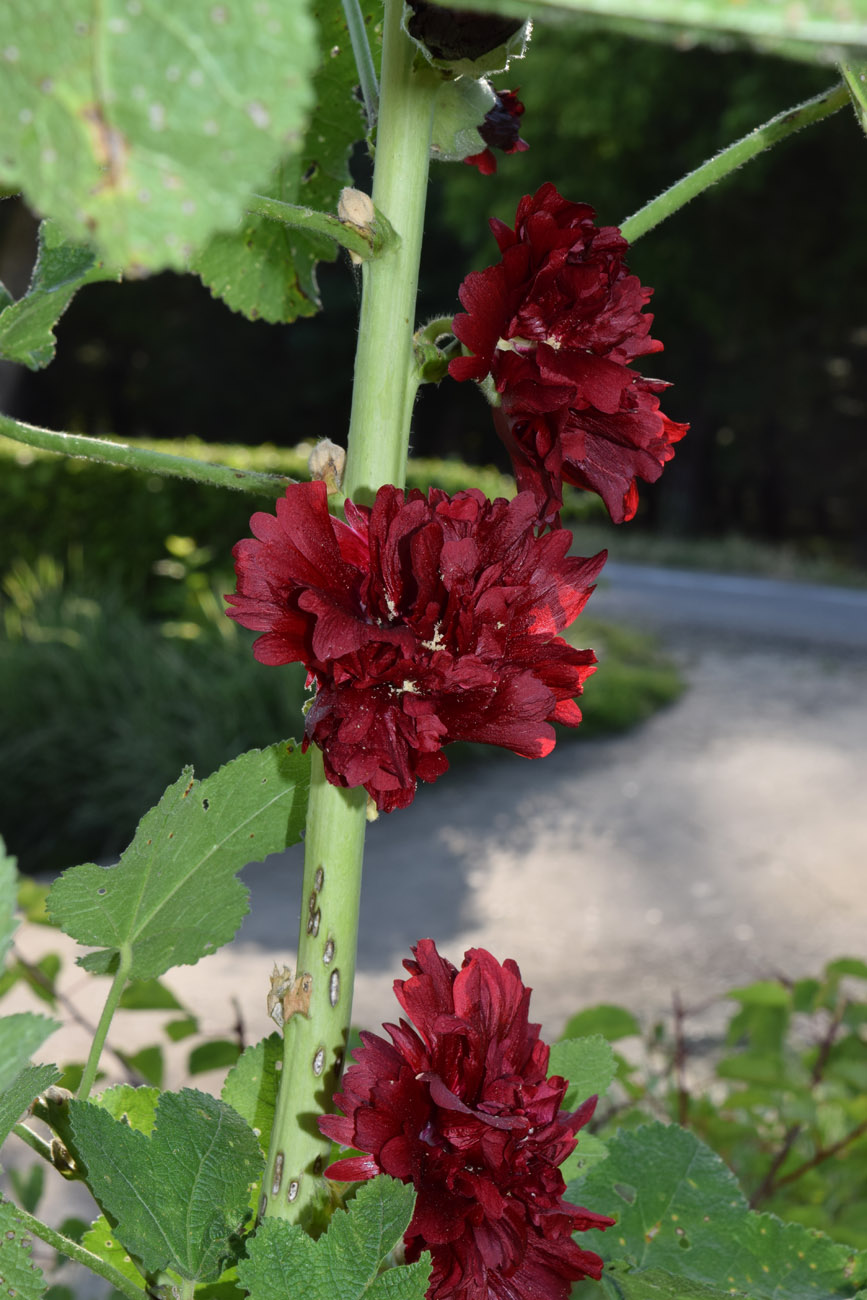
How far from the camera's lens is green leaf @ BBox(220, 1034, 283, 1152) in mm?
523

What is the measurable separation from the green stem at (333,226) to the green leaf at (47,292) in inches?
3.7

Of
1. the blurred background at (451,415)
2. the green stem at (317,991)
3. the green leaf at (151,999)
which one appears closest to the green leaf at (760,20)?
the blurred background at (451,415)

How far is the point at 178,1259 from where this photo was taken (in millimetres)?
449

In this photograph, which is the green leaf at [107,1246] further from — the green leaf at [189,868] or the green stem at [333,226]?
the green stem at [333,226]

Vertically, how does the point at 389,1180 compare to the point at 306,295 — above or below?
below

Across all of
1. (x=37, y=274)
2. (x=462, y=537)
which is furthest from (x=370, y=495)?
(x=37, y=274)

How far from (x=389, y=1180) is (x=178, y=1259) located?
0.11 meters

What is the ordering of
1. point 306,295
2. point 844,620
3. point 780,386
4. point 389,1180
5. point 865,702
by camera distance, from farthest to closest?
point 780,386 → point 844,620 → point 865,702 → point 306,295 → point 389,1180

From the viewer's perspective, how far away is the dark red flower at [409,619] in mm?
402

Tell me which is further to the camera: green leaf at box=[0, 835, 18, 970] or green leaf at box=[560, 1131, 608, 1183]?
green leaf at box=[560, 1131, 608, 1183]

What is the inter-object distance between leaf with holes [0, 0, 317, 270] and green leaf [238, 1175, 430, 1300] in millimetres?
321

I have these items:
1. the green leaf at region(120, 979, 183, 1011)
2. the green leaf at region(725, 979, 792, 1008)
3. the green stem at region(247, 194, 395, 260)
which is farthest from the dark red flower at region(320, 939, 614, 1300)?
the green leaf at region(725, 979, 792, 1008)

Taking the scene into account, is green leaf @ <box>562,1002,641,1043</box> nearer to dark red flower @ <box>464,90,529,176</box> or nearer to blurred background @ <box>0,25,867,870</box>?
blurred background @ <box>0,25,867,870</box>

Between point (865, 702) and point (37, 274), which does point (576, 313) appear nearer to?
point (37, 274)
